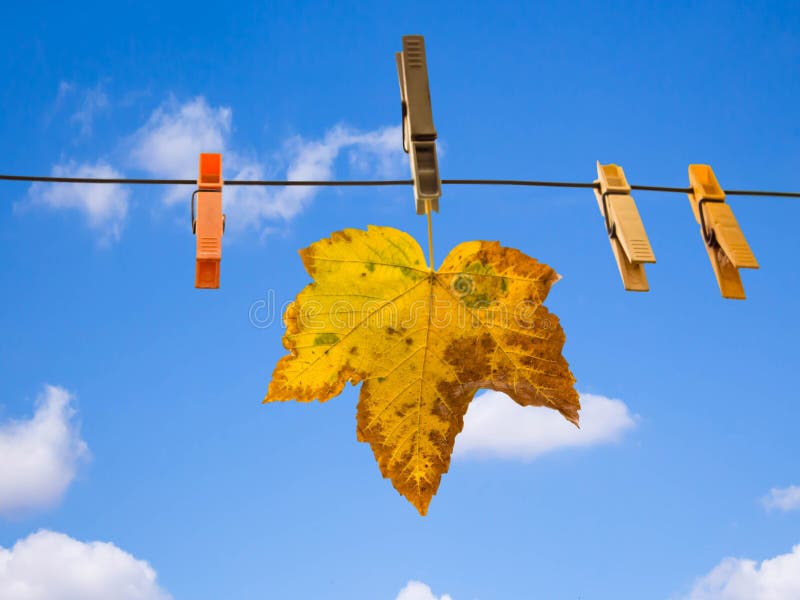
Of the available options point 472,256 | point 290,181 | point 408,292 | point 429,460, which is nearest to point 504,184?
point 472,256

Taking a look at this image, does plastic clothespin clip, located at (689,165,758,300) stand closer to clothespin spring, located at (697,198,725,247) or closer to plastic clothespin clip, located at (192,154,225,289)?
clothespin spring, located at (697,198,725,247)

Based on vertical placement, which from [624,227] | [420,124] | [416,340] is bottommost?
[416,340]

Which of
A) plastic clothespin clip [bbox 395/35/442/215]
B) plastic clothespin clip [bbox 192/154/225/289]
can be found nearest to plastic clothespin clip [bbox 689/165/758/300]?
plastic clothespin clip [bbox 395/35/442/215]

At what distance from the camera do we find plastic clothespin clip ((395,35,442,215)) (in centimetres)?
154

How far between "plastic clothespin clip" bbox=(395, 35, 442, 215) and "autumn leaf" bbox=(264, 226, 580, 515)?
4.6 inches

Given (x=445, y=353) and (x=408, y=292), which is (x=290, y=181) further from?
(x=445, y=353)

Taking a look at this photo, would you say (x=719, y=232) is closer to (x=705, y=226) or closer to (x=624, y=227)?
(x=705, y=226)

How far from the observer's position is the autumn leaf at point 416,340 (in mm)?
1521

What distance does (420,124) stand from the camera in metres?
1.58

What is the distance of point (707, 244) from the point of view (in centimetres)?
178

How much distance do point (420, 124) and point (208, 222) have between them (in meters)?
0.49

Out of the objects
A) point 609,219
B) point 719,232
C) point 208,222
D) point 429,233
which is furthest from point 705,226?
point 208,222

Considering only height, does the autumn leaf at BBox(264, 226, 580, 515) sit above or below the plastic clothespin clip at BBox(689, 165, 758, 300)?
below

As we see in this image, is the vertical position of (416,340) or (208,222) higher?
(208,222)
